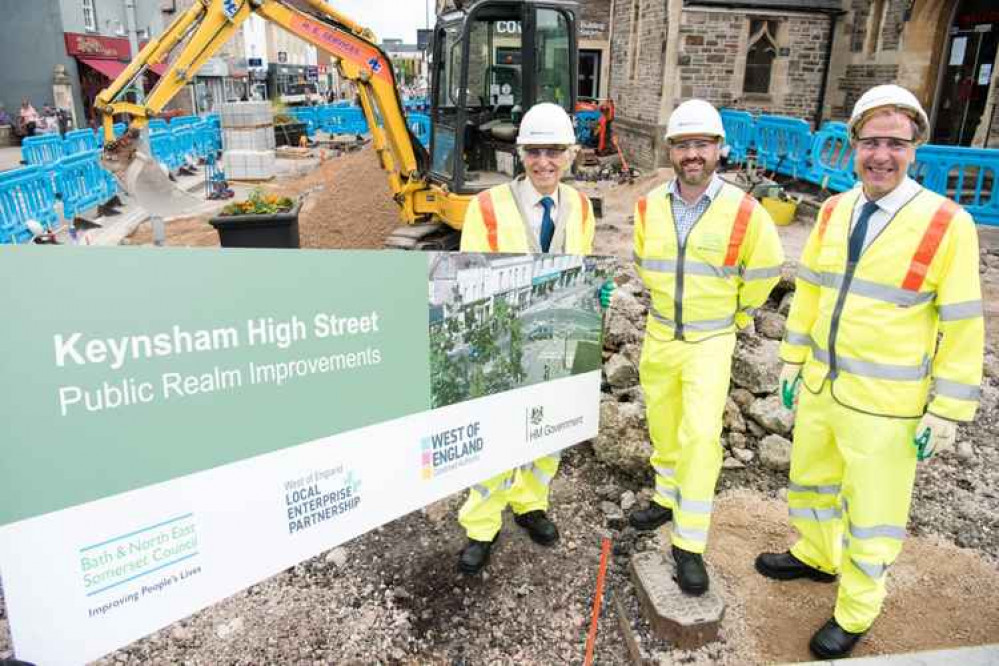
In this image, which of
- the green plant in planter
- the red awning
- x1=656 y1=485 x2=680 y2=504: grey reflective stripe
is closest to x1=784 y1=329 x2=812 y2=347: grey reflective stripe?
x1=656 y1=485 x2=680 y2=504: grey reflective stripe

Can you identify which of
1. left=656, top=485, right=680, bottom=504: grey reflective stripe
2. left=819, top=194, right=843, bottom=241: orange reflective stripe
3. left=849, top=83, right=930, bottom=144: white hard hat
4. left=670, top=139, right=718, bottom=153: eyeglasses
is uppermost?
left=849, top=83, right=930, bottom=144: white hard hat

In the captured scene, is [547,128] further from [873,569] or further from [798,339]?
[873,569]

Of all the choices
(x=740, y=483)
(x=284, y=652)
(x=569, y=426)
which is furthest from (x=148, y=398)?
(x=740, y=483)

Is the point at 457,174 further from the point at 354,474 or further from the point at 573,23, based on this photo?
the point at 354,474

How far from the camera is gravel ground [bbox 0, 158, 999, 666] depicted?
3.09 m

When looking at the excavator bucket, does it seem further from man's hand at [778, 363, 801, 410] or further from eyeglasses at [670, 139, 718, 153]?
man's hand at [778, 363, 801, 410]

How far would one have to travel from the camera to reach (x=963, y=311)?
8.61ft

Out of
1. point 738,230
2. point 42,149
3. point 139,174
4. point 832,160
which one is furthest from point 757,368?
point 42,149

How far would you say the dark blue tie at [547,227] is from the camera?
137 inches

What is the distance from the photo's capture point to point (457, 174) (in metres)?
8.70

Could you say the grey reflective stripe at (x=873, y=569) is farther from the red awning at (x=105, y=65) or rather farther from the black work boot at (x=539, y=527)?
the red awning at (x=105, y=65)

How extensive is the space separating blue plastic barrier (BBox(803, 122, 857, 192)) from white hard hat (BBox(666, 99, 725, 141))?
28.1ft

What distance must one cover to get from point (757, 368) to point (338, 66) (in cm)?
755

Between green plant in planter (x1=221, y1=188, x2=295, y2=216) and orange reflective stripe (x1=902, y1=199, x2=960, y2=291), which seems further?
A: green plant in planter (x1=221, y1=188, x2=295, y2=216)
